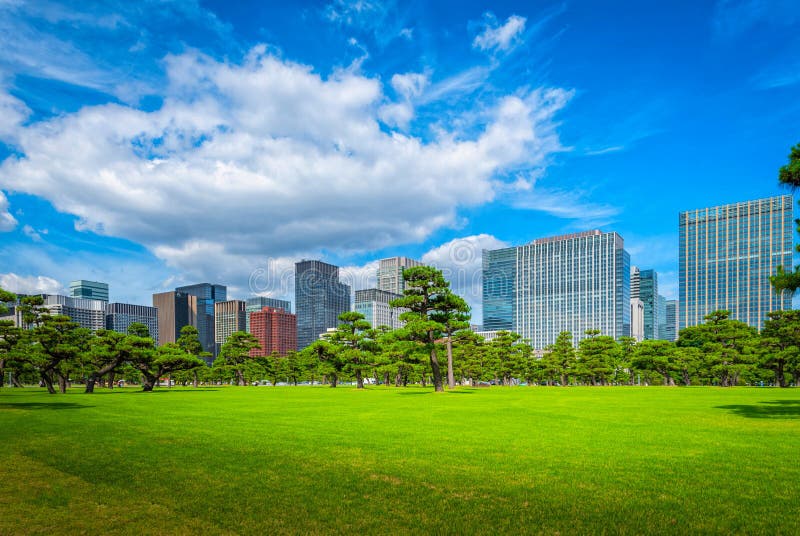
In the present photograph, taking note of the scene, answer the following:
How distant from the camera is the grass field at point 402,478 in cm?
787

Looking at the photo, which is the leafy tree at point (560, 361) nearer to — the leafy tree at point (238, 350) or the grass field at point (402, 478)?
the leafy tree at point (238, 350)

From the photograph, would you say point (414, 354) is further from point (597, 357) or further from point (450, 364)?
point (597, 357)

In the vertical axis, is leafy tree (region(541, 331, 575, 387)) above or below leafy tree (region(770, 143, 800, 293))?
below

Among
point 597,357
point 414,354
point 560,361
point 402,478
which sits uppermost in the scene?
point 402,478

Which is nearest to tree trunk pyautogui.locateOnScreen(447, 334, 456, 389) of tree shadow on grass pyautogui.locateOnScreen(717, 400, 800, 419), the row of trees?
the row of trees

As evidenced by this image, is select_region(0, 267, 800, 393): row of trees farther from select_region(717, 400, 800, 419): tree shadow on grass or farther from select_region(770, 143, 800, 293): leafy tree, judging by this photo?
select_region(770, 143, 800, 293): leafy tree

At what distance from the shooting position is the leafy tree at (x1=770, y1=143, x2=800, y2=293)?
20.1 m

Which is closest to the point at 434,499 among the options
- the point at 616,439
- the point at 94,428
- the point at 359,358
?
the point at 616,439

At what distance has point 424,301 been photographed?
47094 millimetres

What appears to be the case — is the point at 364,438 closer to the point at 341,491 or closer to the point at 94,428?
the point at 341,491

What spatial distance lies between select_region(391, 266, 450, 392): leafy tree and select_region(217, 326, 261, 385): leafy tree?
4517cm

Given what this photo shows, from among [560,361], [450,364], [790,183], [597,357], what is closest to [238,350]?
[450,364]

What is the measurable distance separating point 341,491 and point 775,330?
73470 millimetres

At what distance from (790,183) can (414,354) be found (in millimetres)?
31004
